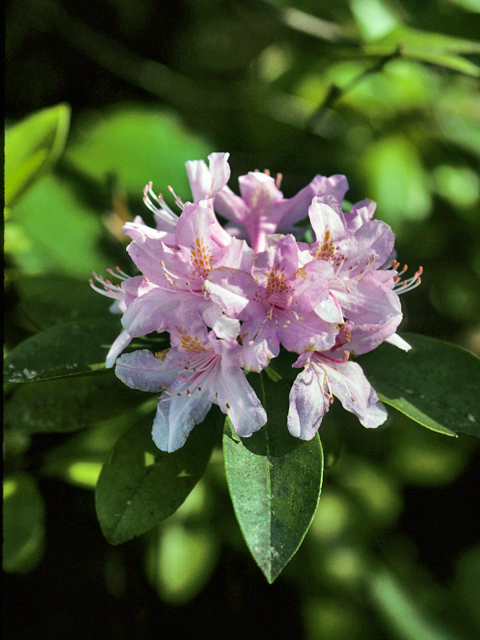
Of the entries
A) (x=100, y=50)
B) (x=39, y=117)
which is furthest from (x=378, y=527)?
(x=100, y=50)

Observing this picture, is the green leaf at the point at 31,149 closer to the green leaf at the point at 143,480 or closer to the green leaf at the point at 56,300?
the green leaf at the point at 56,300

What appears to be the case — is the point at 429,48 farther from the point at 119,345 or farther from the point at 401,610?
the point at 401,610

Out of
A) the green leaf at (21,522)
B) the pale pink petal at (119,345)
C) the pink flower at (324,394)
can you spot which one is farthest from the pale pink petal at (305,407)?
the green leaf at (21,522)

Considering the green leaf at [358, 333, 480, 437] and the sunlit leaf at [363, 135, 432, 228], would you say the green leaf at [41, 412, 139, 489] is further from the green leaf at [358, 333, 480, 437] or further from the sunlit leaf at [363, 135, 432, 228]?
the sunlit leaf at [363, 135, 432, 228]

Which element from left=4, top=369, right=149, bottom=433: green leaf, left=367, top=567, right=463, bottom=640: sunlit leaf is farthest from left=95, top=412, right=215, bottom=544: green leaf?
left=367, top=567, right=463, bottom=640: sunlit leaf

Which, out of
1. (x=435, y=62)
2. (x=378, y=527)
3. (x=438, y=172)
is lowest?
(x=378, y=527)

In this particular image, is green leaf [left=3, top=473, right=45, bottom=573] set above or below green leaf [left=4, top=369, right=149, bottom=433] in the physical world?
below

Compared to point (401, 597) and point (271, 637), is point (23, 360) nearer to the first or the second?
point (271, 637)
